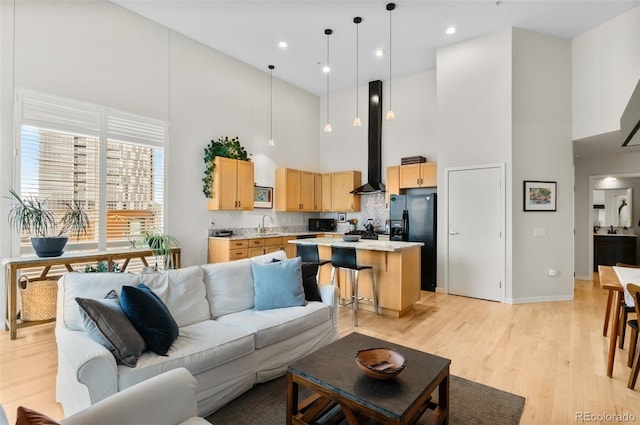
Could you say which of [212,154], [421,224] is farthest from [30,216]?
[421,224]

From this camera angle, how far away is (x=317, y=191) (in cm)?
770

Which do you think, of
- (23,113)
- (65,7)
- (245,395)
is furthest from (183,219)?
(245,395)

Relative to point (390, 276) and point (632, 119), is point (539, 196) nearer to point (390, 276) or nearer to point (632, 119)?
point (632, 119)

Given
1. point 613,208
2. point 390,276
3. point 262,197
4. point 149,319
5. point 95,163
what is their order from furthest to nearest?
point 613,208
point 262,197
point 95,163
point 390,276
point 149,319

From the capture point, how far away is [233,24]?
4945 millimetres

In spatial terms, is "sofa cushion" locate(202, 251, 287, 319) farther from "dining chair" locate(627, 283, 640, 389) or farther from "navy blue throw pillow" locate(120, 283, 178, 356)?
"dining chair" locate(627, 283, 640, 389)

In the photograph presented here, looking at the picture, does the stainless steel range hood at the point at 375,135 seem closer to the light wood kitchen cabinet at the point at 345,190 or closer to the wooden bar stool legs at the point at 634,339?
the light wood kitchen cabinet at the point at 345,190

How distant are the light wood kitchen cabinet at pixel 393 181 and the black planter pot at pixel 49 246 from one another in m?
5.30

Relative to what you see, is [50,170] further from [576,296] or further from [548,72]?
[576,296]

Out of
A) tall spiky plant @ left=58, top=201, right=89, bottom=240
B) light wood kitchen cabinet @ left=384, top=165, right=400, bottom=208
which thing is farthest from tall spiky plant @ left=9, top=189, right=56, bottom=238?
light wood kitchen cabinet @ left=384, top=165, right=400, bottom=208

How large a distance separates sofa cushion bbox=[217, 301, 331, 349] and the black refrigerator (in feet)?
10.3

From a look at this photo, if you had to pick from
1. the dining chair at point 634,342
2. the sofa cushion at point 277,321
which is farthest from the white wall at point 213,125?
the dining chair at point 634,342

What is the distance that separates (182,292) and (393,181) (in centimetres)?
485

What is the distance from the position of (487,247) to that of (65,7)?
675 cm
